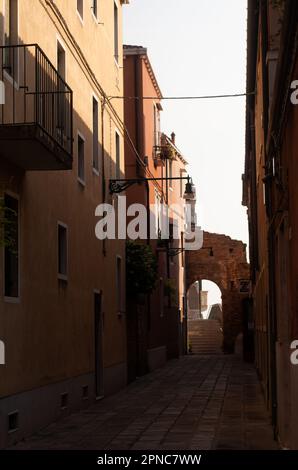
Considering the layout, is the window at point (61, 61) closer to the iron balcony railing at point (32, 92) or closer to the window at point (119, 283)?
the iron balcony railing at point (32, 92)

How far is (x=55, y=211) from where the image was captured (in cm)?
1592

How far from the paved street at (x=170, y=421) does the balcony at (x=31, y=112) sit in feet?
12.8

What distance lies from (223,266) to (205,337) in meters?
4.91

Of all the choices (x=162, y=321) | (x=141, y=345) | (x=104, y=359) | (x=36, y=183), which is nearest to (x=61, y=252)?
(x=36, y=183)

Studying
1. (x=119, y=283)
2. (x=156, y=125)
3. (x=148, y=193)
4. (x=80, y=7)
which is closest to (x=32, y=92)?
(x=80, y=7)

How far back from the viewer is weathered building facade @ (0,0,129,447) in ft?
42.0

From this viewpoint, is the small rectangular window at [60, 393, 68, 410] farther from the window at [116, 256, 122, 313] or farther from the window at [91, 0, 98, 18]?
the window at [91, 0, 98, 18]

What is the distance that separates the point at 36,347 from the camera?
14.4 meters

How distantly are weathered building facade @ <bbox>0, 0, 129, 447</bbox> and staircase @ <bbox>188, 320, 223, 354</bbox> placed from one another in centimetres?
2687

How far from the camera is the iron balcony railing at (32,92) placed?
495 inches

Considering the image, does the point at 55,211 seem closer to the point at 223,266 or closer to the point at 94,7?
the point at 94,7

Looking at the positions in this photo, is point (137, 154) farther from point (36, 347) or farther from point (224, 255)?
point (224, 255)

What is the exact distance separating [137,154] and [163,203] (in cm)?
786

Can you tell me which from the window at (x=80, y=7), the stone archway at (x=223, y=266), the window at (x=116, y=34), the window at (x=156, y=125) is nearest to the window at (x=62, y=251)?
the window at (x=80, y=7)
